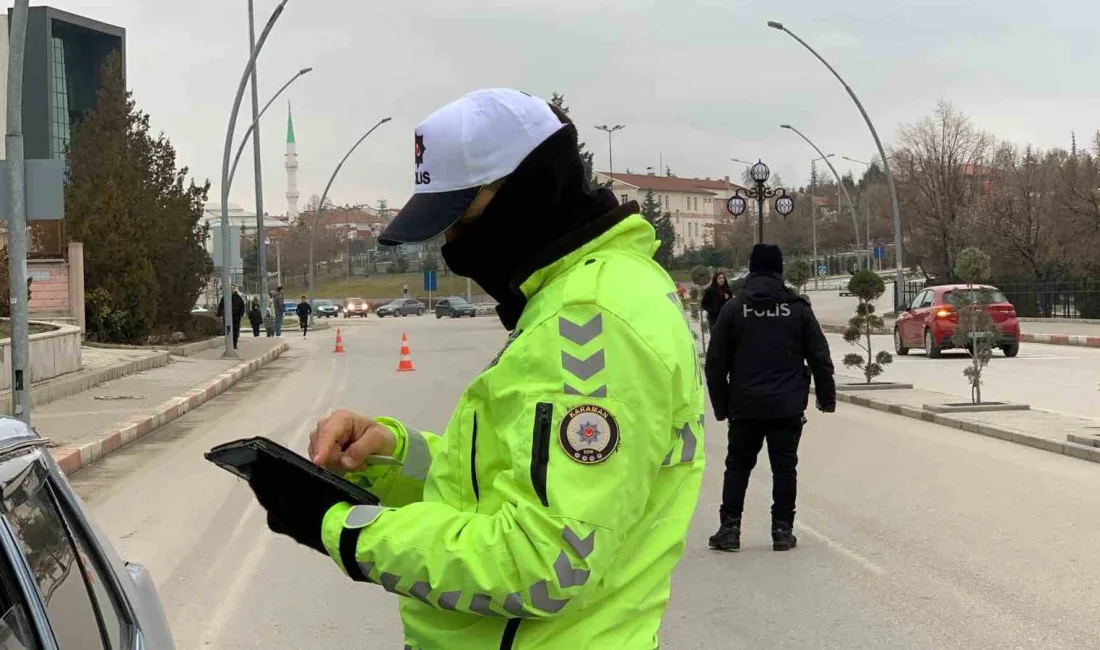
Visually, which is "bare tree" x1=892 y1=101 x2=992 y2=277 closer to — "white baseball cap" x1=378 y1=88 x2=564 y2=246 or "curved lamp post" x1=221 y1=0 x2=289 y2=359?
"curved lamp post" x1=221 y1=0 x2=289 y2=359

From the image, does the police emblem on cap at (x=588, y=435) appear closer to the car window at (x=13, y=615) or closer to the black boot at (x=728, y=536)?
the car window at (x=13, y=615)

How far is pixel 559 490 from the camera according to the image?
5.82 feet

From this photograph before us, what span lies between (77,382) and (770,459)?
48.1ft

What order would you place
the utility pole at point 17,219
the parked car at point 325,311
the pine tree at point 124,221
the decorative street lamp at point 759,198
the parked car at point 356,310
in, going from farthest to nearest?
the parked car at point 356,310 < the parked car at point 325,311 < the pine tree at point 124,221 < the decorative street lamp at point 759,198 < the utility pole at point 17,219

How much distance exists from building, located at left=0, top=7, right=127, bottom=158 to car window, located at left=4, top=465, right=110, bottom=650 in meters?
72.5

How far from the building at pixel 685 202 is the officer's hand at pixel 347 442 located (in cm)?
14304

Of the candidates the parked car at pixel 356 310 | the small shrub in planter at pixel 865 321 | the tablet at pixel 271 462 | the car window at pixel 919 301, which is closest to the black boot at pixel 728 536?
the tablet at pixel 271 462

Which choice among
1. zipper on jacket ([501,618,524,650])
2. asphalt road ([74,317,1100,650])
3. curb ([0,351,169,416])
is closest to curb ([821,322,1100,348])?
asphalt road ([74,317,1100,650])

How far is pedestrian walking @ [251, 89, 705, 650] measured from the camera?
1791 mm

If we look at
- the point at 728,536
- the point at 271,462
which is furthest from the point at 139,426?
the point at 271,462

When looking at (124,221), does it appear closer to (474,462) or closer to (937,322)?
(937,322)

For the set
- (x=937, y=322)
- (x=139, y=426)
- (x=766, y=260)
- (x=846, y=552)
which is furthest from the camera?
(x=937, y=322)

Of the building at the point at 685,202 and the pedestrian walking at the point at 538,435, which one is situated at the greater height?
the building at the point at 685,202

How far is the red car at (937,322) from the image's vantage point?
24.2 m
